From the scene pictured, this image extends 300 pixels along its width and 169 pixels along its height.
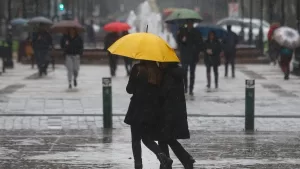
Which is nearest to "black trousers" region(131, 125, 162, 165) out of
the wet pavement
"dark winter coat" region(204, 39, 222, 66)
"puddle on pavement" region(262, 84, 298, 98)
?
the wet pavement

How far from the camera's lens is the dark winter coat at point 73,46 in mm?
25984

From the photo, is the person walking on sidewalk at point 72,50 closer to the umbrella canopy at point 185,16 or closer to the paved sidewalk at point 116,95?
the paved sidewalk at point 116,95

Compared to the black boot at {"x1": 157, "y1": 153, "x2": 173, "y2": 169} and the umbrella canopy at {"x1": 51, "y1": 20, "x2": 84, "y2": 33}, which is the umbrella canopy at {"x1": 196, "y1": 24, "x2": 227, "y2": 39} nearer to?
the umbrella canopy at {"x1": 51, "y1": 20, "x2": 84, "y2": 33}

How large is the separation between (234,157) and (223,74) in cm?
1919

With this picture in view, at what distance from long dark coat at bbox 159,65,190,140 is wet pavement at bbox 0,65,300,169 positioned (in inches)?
63.7

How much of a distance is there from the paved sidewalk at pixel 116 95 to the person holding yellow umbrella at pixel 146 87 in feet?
26.7

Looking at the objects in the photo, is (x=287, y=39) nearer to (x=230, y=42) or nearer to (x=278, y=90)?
(x=230, y=42)

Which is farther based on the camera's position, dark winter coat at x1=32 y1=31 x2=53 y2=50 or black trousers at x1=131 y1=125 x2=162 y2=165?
dark winter coat at x1=32 y1=31 x2=53 y2=50

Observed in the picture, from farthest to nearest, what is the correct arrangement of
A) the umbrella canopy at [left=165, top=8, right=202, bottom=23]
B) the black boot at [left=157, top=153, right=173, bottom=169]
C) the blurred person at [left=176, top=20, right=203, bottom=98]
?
the umbrella canopy at [left=165, top=8, right=202, bottom=23] → the blurred person at [left=176, top=20, right=203, bottom=98] → the black boot at [left=157, top=153, right=173, bottom=169]

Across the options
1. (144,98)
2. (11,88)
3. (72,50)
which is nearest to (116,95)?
(72,50)

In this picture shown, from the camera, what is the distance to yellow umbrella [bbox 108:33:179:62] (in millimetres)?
10742

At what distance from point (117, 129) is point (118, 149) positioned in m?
2.54

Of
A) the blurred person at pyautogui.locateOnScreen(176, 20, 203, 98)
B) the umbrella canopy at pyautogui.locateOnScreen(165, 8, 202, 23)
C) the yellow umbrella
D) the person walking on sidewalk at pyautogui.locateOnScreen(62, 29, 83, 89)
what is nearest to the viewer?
the yellow umbrella

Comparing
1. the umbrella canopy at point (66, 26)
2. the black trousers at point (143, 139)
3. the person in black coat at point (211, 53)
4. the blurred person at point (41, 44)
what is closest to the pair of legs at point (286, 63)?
the person in black coat at point (211, 53)
